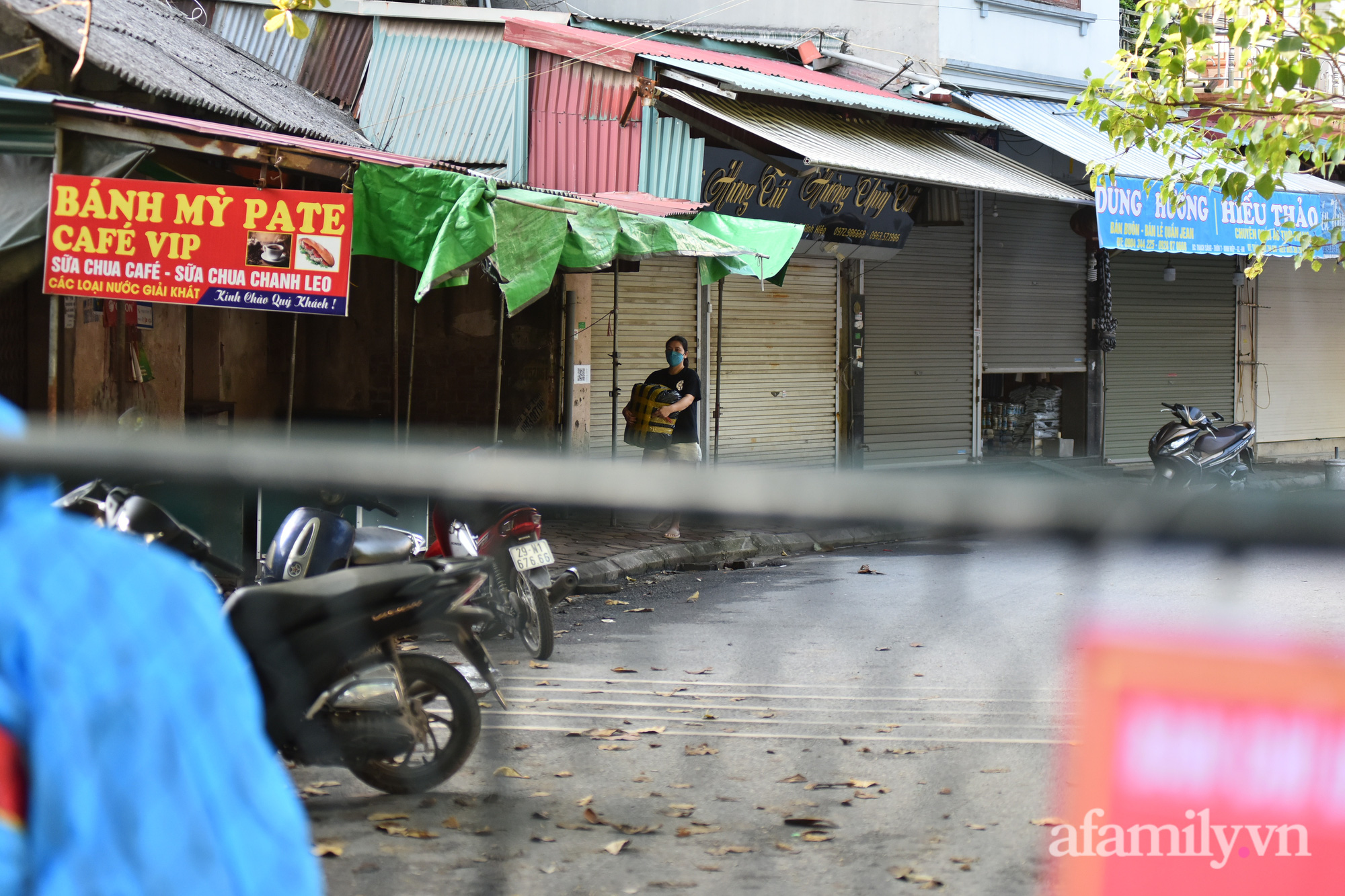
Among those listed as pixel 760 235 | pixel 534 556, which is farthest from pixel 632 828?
pixel 760 235

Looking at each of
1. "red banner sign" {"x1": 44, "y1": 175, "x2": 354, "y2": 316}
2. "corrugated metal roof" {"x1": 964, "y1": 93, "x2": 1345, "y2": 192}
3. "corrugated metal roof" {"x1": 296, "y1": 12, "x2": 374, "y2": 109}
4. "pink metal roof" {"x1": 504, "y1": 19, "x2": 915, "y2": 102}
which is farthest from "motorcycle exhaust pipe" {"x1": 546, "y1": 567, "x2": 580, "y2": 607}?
"corrugated metal roof" {"x1": 964, "y1": 93, "x2": 1345, "y2": 192}

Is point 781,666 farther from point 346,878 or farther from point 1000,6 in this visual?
point 1000,6

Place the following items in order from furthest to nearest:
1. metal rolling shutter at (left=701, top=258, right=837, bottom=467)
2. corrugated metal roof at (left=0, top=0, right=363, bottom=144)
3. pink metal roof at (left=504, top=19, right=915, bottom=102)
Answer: metal rolling shutter at (left=701, top=258, right=837, bottom=467) → pink metal roof at (left=504, top=19, right=915, bottom=102) → corrugated metal roof at (left=0, top=0, right=363, bottom=144)

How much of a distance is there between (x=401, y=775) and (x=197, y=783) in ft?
2.22

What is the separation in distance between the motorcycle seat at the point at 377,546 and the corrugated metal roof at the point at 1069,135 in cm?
1017

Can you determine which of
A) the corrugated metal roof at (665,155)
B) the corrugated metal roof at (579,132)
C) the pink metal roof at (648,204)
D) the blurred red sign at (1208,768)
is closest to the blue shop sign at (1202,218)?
the corrugated metal roof at (665,155)

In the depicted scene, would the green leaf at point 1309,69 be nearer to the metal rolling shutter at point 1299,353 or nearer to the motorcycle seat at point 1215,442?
the motorcycle seat at point 1215,442

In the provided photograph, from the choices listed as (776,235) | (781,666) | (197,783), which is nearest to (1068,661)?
(781,666)

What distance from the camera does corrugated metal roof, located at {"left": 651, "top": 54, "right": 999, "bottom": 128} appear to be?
11867mm

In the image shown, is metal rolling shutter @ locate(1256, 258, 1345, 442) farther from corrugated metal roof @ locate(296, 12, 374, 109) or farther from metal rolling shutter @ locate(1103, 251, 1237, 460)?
corrugated metal roof @ locate(296, 12, 374, 109)

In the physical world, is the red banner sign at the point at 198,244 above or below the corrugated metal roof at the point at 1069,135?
below

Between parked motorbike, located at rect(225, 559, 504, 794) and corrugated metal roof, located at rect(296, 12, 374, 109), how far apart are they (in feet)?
40.2

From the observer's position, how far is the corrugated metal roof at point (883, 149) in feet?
37.3

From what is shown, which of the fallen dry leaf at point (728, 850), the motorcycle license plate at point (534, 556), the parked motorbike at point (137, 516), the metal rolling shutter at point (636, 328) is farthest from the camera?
the metal rolling shutter at point (636, 328)
